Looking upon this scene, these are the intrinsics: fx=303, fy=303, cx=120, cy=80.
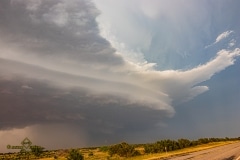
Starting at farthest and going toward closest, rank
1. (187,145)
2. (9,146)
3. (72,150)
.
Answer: (187,145) < (72,150) < (9,146)

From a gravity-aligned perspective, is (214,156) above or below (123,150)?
below

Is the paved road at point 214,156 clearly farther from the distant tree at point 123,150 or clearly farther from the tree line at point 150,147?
the distant tree at point 123,150

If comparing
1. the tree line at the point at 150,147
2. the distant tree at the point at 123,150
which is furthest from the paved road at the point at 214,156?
the distant tree at the point at 123,150

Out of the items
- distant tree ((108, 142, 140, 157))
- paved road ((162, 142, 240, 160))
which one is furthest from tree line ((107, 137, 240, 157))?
paved road ((162, 142, 240, 160))

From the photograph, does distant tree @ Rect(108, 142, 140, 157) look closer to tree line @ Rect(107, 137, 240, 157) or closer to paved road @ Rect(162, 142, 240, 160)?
tree line @ Rect(107, 137, 240, 157)

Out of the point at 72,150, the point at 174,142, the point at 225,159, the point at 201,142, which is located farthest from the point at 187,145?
the point at 225,159

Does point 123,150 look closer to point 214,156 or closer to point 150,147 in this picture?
point 150,147

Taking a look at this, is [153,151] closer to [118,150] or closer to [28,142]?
[118,150]

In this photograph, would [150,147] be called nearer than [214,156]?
No

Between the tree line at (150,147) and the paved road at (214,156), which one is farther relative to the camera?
the tree line at (150,147)

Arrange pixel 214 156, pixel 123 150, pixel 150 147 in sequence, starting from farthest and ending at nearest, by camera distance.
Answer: pixel 150 147 → pixel 123 150 → pixel 214 156

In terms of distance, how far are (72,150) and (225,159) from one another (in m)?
30.2

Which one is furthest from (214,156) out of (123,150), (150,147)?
(150,147)

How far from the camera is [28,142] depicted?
61750mm
